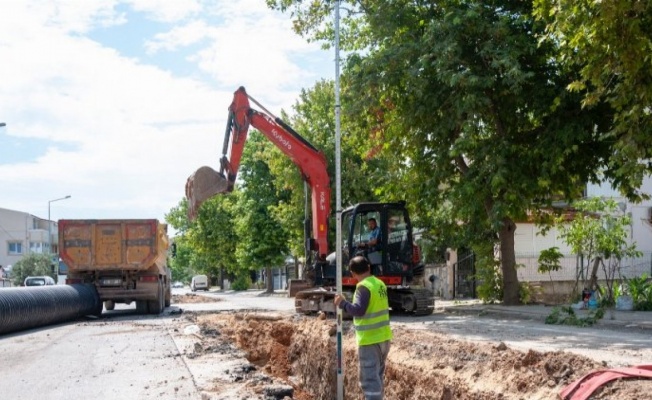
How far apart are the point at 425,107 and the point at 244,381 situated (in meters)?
12.0

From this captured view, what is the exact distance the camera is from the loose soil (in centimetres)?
798

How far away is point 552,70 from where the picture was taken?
19609mm

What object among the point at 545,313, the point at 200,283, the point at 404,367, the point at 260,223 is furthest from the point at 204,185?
the point at 200,283

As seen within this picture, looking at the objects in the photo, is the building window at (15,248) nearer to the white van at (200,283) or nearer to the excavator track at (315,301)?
the white van at (200,283)

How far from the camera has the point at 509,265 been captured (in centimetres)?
2255

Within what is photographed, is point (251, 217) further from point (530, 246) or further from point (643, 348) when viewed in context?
point (643, 348)

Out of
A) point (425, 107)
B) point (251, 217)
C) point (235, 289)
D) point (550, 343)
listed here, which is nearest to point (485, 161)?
point (425, 107)

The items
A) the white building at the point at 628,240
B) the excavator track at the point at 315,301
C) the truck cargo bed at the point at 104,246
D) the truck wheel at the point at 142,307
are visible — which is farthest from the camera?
the white building at the point at 628,240

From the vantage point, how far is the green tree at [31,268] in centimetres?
7031

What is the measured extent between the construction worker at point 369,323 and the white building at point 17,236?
91.1 metres

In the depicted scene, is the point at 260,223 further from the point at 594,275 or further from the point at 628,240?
the point at 594,275

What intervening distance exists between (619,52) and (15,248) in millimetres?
94777

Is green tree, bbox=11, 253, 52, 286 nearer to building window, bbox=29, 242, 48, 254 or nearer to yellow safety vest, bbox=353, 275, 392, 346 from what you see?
building window, bbox=29, 242, 48, 254

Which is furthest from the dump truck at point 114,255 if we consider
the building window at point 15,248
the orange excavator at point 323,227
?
the building window at point 15,248
